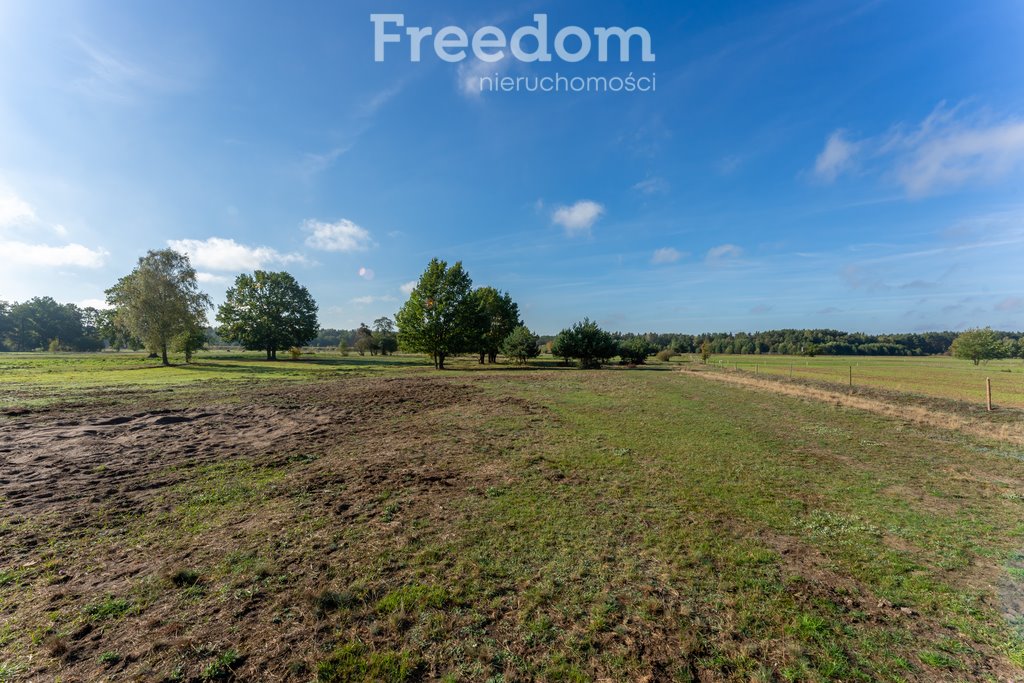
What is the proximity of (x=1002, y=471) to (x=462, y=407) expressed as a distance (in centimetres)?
1644

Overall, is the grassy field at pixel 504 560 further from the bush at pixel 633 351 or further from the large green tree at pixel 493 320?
the bush at pixel 633 351

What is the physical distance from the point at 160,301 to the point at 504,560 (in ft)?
168

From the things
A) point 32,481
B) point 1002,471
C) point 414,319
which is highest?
point 414,319

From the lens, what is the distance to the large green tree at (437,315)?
41.1 meters

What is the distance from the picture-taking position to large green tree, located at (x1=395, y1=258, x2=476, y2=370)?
4109 centimetres

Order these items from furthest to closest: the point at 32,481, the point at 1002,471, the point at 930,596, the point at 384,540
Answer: the point at 1002,471, the point at 32,481, the point at 384,540, the point at 930,596

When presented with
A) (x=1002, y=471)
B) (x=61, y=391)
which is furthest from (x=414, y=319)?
(x=1002, y=471)

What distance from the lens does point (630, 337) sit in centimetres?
6297

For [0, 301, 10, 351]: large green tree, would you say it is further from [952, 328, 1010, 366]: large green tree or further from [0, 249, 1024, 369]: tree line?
[952, 328, 1010, 366]: large green tree

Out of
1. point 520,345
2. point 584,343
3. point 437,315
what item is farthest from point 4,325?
point 584,343

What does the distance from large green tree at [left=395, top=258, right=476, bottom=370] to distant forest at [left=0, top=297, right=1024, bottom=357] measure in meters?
27.0

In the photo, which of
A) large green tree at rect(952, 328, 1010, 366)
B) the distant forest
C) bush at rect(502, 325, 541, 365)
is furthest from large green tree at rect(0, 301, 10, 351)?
large green tree at rect(952, 328, 1010, 366)

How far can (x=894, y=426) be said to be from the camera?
531 inches

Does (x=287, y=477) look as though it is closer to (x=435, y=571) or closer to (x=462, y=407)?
(x=435, y=571)
